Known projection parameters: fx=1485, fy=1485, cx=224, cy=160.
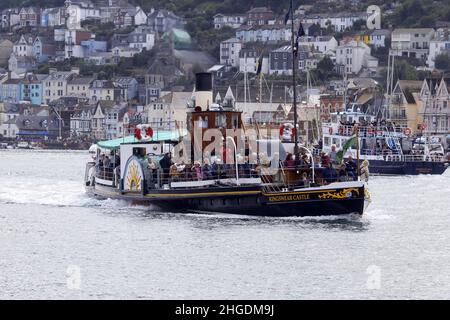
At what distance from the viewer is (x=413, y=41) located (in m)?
Answer: 186

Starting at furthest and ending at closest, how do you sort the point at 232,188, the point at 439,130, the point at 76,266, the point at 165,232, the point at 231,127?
the point at 439,130 < the point at 231,127 < the point at 232,188 < the point at 165,232 < the point at 76,266

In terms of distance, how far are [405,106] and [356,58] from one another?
3882 cm

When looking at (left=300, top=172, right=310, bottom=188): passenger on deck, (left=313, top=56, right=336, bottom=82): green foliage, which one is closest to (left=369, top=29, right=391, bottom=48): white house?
(left=313, top=56, right=336, bottom=82): green foliage

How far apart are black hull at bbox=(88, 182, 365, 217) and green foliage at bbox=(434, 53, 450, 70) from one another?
407ft

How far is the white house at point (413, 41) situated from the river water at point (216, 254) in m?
124

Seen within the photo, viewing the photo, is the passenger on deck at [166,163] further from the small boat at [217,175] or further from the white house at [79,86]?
the white house at [79,86]

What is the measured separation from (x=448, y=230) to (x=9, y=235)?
50.4ft

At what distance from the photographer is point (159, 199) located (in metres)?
56.2

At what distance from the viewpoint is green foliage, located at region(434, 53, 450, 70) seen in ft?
578

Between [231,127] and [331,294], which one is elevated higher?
[231,127]

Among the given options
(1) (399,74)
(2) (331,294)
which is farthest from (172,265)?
(1) (399,74)

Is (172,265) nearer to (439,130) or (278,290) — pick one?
(278,290)


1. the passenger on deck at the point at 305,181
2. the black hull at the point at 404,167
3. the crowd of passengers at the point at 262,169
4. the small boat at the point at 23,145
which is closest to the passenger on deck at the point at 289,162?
the crowd of passengers at the point at 262,169

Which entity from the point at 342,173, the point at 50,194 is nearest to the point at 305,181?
the point at 342,173
